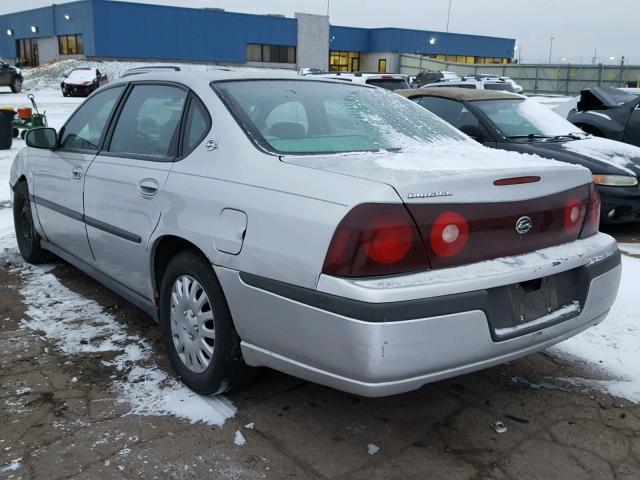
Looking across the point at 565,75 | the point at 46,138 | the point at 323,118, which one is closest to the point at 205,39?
the point at 565,75

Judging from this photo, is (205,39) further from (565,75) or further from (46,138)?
(46,138)

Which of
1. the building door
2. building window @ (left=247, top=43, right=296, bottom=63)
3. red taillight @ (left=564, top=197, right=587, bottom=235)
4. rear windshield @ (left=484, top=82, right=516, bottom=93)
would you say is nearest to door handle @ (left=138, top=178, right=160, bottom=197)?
red taillight @ (left=564, top=197, right=587, bottom=235)

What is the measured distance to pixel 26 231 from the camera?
515 centimetres

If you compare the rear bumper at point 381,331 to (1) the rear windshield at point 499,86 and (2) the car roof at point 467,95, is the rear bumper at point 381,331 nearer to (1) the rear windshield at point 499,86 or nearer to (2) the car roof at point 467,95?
(2) the car roof at point 467,95

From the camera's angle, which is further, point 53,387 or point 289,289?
point 53,387

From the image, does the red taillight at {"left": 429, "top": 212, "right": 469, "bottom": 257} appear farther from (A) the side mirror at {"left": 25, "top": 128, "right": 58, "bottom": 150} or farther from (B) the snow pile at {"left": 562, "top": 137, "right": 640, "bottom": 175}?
(B) the snow pile at {"left": 562, "top": 137, "right": 640, "bottom": 175}

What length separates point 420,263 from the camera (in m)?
2.33

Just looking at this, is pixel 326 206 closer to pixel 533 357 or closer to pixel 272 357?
pixel 272 357

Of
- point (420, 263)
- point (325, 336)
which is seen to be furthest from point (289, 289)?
point (420, 263)

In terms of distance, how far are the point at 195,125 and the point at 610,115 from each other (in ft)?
26.3

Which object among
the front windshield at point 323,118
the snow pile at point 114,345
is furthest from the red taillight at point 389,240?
the snow pile at point 114,345

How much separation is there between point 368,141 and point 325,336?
Answer: 1206 millimetres

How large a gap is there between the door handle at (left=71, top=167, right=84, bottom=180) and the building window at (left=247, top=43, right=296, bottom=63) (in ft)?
163

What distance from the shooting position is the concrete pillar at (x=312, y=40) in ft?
176
